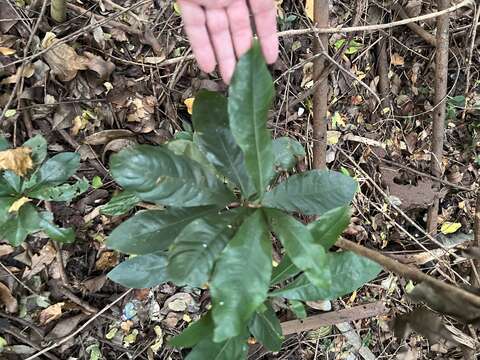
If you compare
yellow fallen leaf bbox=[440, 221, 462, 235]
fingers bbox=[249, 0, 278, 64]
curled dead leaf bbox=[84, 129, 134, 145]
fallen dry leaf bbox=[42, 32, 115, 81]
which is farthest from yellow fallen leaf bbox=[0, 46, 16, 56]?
yellow fallen leaf bbox=[440, 221, 462, 235]

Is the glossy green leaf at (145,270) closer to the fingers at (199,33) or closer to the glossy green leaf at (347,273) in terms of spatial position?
the glossy green leaf at (347,273)

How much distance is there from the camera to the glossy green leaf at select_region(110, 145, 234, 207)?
0.91 m

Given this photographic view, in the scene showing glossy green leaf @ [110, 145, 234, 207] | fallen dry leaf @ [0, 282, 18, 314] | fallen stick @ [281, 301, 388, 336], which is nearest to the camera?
glossy green leaf @ [110, 145, 234, 207]

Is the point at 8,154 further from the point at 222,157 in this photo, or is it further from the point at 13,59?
the point at 222,157

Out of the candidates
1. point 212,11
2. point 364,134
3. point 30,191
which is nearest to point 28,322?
point 30,191

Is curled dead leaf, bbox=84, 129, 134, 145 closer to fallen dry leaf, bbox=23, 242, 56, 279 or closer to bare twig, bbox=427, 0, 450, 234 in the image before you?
fallen dry leaf, bbox=23, 242, 56, 279

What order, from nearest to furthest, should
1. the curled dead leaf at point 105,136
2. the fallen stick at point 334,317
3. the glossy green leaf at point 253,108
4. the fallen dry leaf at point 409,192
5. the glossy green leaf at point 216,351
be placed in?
the glossy green leaf at point 253,108
the glossy green leaf at point 216,351
the curled dead leaf at point 105,136
the fallen stick at point 334,317
the fallen dry leaf at point 409,192

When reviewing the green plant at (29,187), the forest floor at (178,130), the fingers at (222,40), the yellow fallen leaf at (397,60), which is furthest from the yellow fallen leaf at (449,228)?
the green plant at (29,187)

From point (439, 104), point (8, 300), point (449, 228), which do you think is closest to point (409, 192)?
point (449, 228)

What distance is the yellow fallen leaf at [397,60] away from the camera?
7.42 ft

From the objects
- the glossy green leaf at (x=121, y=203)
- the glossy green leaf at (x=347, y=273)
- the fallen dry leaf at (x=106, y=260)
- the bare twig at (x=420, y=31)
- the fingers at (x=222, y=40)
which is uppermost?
the fingers at (x=222, y=40)

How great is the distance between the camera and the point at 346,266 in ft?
3.57

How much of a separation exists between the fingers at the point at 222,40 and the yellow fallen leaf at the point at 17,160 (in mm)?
580

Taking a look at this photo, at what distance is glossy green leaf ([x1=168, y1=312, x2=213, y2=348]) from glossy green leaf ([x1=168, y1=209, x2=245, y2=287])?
0.19 metres
